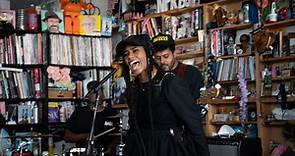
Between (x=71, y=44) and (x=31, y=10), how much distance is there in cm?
57

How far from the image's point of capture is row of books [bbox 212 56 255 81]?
14.4 ft

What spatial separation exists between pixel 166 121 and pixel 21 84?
3.45 metres

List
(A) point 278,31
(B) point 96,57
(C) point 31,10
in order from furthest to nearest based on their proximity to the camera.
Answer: (B) point 96,57 → (C) point 31,10 → (A) point 278,31

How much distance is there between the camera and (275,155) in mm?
3973

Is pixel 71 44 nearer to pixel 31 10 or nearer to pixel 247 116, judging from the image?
pixel 31 10

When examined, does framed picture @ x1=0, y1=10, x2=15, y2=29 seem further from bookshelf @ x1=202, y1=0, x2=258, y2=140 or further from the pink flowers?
bookshelf @ x1=202, y1=0, x2=258, y2=140

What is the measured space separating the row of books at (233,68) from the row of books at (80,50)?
161 cm

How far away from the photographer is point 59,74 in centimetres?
548

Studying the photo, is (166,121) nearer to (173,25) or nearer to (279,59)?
(279,59)

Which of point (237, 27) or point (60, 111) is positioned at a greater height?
point (237, 27)

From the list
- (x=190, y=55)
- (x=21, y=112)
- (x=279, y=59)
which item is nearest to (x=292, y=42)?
(x=279, y=59)

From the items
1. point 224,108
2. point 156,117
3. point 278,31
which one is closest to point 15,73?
point 224,108

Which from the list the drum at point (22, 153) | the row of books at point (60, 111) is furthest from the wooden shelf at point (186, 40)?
the drum at point (22, 153)

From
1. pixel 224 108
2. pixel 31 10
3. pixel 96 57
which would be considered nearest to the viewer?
pixel 224 108
